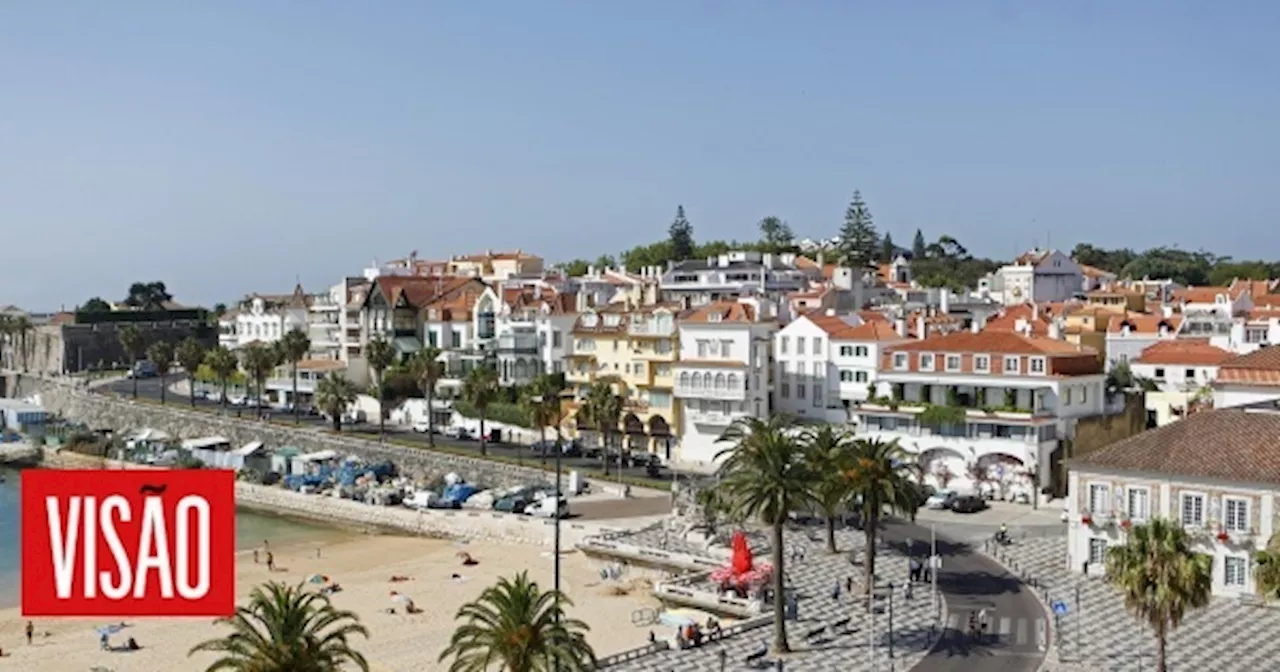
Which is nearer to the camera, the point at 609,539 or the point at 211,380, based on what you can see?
the point at 609,539

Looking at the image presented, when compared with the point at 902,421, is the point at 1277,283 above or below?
above

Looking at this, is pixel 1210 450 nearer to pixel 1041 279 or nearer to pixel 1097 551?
pixel 1097 551

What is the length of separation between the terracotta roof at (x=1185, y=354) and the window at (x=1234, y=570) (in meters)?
31.0

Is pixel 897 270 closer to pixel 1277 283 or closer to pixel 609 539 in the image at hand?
pixel 1277 283

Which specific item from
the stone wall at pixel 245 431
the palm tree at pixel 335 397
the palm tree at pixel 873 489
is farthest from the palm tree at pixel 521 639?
the palm tree at pixel 335 397

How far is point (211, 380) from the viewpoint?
400 ft

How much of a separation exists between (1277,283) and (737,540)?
Answer: 8550 cm

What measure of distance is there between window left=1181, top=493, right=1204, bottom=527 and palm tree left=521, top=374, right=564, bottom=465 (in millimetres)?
32856

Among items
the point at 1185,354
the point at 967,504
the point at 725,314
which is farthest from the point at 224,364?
the point at 1185,354

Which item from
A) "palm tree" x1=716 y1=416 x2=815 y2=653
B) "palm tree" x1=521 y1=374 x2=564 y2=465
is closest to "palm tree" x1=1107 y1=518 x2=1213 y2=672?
"palm tree" x1=716 y1=416 x2=815 y2=653

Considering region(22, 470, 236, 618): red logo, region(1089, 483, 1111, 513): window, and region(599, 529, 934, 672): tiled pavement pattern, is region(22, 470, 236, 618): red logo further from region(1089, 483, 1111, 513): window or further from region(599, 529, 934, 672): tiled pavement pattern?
region(1089, 483, 1111, 513): window

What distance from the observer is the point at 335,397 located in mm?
92500

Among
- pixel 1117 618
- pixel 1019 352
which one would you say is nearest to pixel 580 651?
pixel 1117 618

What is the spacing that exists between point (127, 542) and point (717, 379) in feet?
192
